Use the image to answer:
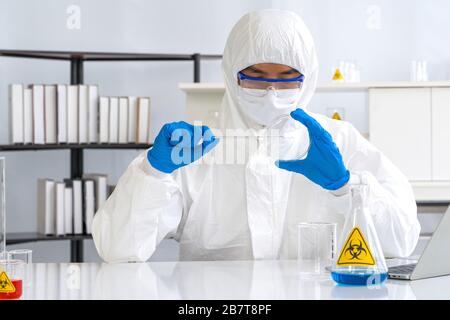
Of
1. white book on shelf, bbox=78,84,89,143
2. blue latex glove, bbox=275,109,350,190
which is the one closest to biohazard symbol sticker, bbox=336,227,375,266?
blue latex glove, bbox=275,109,350,190

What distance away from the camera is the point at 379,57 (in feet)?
11.7

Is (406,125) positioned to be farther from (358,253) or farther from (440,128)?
(358,253)

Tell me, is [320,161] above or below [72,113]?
below

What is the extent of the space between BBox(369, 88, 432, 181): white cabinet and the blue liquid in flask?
1.95 meters

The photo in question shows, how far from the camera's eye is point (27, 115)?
3.28 meters

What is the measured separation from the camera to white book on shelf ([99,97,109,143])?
3.31 m

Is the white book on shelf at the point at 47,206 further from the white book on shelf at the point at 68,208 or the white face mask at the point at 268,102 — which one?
the white face mask at the point at 268,102

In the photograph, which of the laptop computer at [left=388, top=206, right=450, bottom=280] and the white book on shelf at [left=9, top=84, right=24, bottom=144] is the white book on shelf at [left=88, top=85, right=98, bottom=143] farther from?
the laptop computer at [left=388, top=206, right=450, bottom=280]

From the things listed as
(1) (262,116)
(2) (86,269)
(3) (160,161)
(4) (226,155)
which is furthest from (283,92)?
(2) (86,269)

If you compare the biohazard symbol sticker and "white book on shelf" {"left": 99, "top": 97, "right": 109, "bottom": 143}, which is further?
"white book on shelf" {"left": 99, "top": 97, "right": 109, "bottom": 143}

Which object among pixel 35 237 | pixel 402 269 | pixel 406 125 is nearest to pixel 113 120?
pixel 35 237

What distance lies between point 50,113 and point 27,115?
0.34ft

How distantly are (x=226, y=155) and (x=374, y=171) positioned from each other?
16.9 inches

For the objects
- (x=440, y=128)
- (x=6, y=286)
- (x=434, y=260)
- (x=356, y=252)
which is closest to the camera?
(x=6, y=286)
